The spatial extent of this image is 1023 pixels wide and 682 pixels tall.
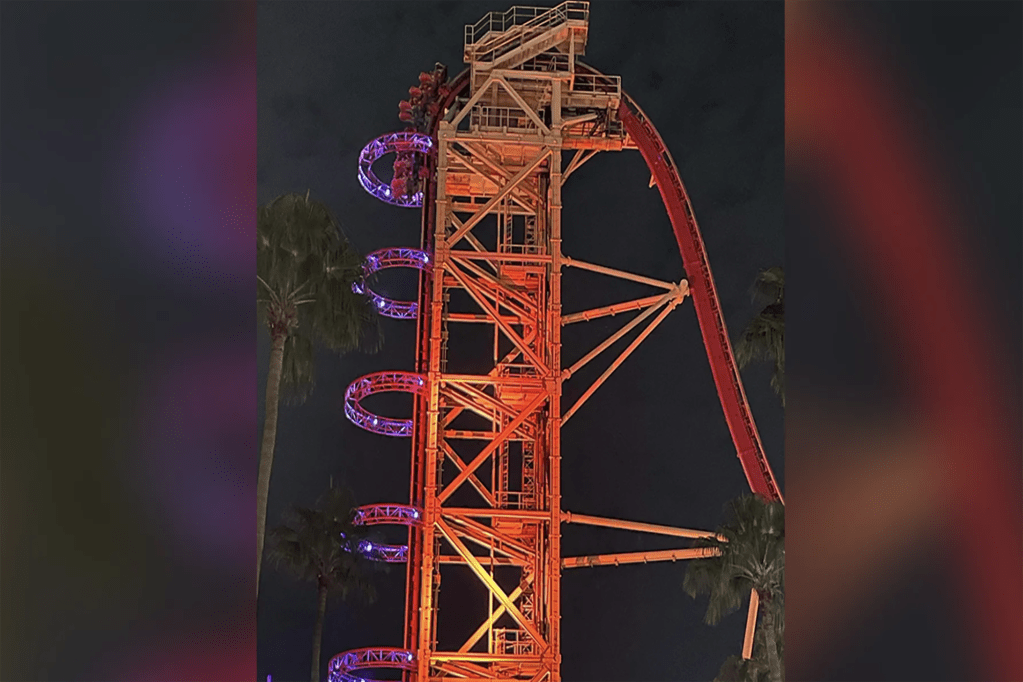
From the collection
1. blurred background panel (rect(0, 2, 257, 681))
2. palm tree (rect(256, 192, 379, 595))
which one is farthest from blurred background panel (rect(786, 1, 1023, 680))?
palm tree (rect(256, 192, 379, 595))

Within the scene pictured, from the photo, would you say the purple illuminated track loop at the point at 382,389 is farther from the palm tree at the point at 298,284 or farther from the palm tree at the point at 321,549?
the palm tree at the point at 298,284

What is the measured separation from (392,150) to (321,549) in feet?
21.5

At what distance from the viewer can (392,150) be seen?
69.4 ft

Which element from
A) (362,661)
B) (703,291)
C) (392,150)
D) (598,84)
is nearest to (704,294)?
(703,291)

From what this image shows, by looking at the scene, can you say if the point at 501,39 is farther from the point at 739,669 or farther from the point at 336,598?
the point at 336,598

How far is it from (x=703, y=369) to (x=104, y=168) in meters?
26.7

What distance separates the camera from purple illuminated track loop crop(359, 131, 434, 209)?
21.0 meters

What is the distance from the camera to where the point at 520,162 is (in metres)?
21.1

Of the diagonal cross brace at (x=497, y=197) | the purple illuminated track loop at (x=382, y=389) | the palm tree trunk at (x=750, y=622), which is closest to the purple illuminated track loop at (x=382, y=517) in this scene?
the purple illuminated track loop at (x=382, y=389)

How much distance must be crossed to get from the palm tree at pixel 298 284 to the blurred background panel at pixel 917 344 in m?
16.2

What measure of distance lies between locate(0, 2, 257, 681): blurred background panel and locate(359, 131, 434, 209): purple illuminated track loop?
19.0 meters

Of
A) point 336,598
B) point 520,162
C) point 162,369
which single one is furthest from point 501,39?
point 162,369

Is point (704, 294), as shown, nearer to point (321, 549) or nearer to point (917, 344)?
point (321, 549)

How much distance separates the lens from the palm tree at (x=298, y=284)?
17.7 meters
